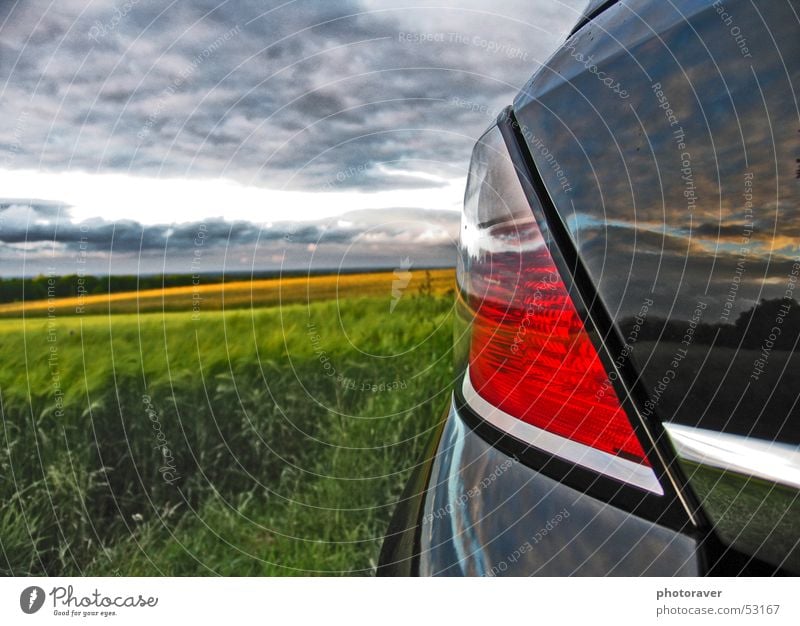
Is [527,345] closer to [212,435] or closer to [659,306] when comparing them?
[659,306]

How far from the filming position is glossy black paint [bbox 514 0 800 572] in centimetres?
96

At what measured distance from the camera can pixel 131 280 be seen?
90.5 inches

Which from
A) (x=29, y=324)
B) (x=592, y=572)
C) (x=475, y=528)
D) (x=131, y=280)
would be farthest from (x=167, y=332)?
(x=592, y=572)

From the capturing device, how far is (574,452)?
1.07m

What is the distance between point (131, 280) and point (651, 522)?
76.5 inches

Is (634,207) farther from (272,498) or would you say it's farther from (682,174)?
(272,498)

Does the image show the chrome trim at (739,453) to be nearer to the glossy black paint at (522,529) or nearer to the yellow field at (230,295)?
the glossy black paint at (522,529)

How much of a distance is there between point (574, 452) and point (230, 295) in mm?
2004

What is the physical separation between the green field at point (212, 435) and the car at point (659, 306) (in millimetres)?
1567

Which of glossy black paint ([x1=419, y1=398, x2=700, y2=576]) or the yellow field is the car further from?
the yellow field
